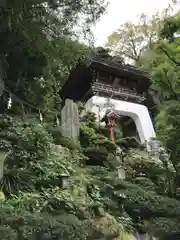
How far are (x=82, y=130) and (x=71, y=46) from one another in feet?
8.42

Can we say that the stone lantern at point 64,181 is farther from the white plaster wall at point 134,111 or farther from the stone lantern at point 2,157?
the white plaster wall at point 134,111

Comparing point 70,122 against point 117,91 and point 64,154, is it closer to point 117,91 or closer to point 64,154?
point 64,154

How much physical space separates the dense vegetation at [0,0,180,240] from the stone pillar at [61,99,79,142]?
1.02 feet

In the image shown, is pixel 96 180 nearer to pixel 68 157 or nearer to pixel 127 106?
pixel 68 157

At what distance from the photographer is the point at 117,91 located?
16078 millimetres

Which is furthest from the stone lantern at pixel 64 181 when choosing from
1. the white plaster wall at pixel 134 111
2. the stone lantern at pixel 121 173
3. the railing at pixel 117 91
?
the railing at pixel 117 91

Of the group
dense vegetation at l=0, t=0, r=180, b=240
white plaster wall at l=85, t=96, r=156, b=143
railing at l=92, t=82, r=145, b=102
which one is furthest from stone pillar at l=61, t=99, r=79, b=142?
railing at l=92, t=82, r=145, b=102

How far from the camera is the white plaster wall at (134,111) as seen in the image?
14.8 meters

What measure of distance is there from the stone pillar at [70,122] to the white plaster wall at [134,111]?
216 inches

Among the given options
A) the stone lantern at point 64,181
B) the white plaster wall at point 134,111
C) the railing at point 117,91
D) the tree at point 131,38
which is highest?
the tree at point 131,38

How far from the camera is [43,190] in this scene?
581 centimetres

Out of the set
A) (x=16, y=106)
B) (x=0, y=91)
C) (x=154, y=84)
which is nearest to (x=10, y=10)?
(x=0, y=91)

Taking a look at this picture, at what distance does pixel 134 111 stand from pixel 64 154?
365 inches

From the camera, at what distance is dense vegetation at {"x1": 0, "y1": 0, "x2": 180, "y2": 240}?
5352 mm
